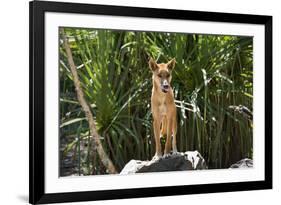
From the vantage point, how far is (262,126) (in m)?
2.67

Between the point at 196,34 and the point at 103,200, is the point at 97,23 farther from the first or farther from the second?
the point at 103,200

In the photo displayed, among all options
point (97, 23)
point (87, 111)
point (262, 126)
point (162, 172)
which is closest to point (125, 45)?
point (97, 23)

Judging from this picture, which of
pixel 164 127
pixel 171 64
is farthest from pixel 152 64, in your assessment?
pixel 164 127

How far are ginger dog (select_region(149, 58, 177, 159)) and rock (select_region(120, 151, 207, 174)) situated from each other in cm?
3

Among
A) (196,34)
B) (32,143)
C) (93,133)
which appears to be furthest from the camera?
(196,34)

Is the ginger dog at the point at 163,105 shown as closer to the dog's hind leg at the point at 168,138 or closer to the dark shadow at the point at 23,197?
the dog's hind leg at the point at 168,138

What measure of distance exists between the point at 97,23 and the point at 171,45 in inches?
13.4

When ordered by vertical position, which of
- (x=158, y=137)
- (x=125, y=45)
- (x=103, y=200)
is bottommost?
(x=103, y=200)

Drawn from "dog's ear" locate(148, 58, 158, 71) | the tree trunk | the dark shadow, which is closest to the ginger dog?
"dog's ear" locate(148, 58, 158, 71)

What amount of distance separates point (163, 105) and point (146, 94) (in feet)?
0.29

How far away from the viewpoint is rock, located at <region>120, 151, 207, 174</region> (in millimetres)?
2404

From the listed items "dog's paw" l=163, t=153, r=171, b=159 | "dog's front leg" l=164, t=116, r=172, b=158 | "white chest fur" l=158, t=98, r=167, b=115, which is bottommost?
"dog's paw" l=163, t=153, r=171, b=159

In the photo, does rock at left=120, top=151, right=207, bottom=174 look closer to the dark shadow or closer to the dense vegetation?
the dense vegetation

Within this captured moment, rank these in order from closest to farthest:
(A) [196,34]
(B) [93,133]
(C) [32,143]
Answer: (C) [32,143] → (B) [93,133] → (A) [196,34]
